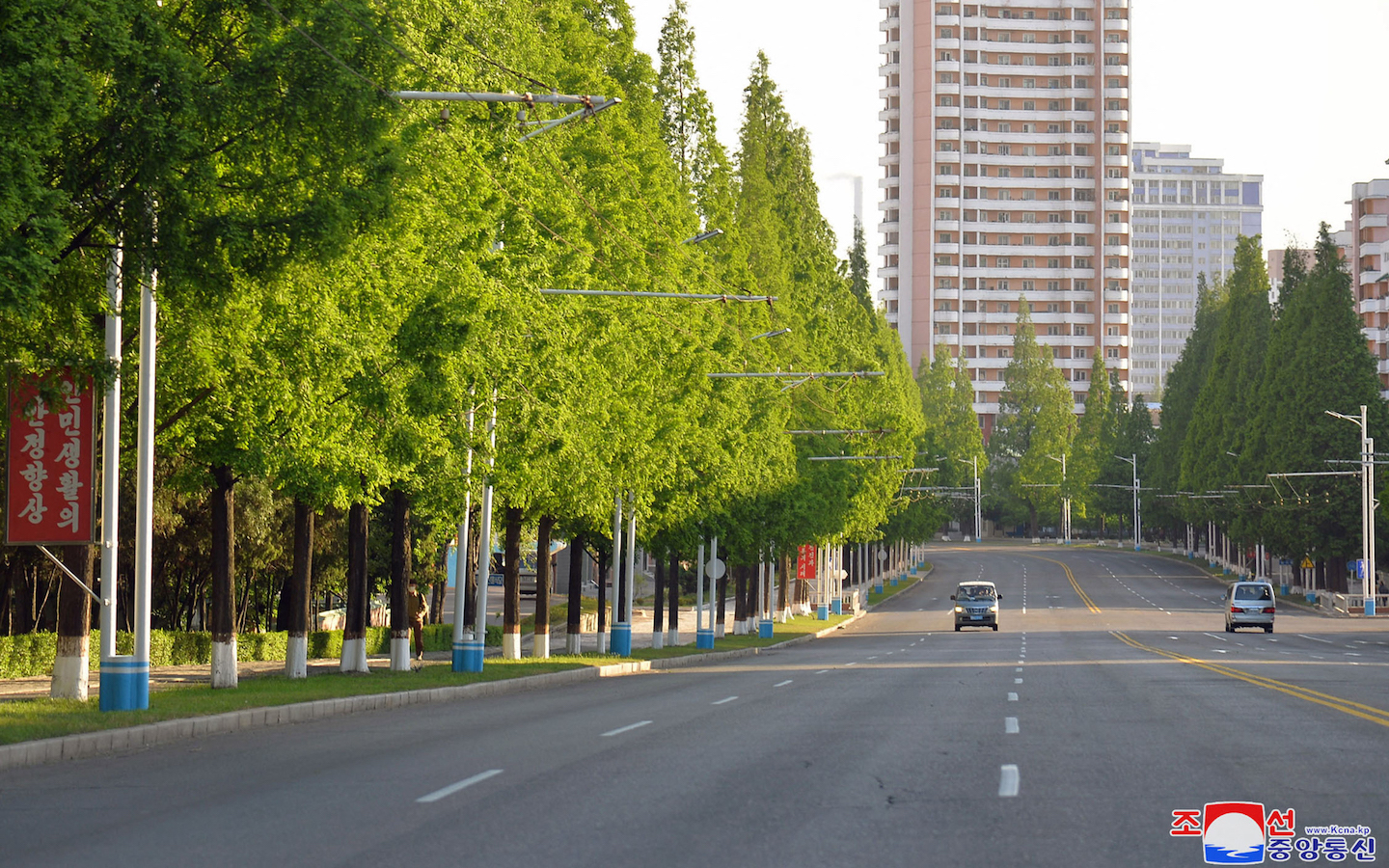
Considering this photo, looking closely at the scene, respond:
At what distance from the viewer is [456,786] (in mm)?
13484

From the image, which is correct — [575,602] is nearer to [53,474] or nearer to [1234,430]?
[53,474]

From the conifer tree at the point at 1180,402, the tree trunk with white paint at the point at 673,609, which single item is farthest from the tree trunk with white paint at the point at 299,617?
the conifer tree at the point at 1180,402

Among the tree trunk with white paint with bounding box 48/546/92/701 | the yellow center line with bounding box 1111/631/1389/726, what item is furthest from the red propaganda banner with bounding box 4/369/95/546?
the yellow center line with bounding box 1111/631/1389/726

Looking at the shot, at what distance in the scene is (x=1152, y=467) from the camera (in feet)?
495

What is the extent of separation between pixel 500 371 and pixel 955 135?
176748 mm

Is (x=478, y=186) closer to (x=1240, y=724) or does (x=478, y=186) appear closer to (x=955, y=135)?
(x=1240, y=724)

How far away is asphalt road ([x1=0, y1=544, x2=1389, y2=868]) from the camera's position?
10.4 metres

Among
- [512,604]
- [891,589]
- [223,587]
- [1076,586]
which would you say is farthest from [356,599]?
[891,589]

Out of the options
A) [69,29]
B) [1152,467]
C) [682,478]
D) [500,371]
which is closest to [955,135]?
[1152,467]

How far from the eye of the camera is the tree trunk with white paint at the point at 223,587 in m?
27.5

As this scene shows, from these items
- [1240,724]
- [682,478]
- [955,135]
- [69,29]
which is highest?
[955,135]

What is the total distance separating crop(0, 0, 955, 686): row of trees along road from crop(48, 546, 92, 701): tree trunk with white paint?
58 millimetres

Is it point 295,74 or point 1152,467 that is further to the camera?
point 1152,467

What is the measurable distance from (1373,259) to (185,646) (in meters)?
130
